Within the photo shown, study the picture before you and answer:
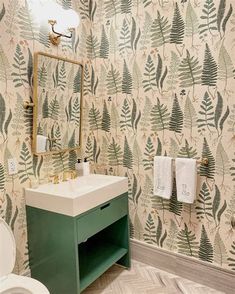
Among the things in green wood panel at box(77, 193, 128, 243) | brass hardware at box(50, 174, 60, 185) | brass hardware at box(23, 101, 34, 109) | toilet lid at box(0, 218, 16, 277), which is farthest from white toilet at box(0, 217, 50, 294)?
brass hardware at box(23, 101, 34, 109)

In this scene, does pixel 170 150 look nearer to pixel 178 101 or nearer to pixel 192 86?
pixel 178 101

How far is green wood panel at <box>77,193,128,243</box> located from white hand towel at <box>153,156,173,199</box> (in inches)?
12.2

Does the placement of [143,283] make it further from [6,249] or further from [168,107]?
[168,107]

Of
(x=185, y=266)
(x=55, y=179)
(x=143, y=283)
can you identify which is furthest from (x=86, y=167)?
(x=185, y=266)

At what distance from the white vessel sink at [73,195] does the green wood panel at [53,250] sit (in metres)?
0.05

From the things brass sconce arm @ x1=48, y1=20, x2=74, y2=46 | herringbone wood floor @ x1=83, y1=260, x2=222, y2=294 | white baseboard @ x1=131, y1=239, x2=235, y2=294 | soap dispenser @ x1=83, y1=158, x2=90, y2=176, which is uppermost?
brass sconce arm @ x1=48, y1=20, x2=74, y2=46

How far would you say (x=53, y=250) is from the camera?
1.79 m

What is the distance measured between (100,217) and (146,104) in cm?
97

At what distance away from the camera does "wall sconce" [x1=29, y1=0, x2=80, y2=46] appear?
6.38 ft

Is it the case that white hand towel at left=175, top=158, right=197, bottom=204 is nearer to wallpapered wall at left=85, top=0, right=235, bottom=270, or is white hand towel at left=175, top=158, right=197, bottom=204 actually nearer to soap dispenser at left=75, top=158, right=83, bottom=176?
wallpapered wall at left=85, top=0, right=235, bottom=270

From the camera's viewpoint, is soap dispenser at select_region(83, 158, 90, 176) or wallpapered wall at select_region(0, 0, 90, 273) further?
soap dispenser at select_region(83, 158, 90, 176)

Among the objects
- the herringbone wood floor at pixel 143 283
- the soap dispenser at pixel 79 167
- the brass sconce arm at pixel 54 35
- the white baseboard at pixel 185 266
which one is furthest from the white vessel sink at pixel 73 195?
the brass sconce arm at pixel 54 35

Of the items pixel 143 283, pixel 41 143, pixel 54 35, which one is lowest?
pixel 143 283

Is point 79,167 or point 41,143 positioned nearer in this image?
point 41,143
